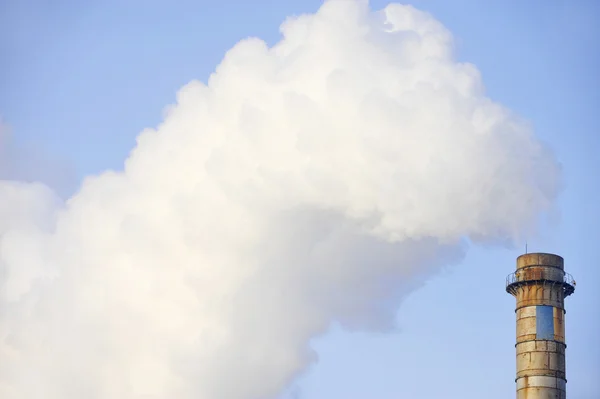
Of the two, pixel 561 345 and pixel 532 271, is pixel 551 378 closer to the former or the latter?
pixel 561 345

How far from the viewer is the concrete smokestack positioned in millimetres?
70500

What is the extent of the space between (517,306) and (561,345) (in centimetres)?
370

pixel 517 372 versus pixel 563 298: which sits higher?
pixel 563 298

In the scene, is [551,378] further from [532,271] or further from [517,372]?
[532,271]

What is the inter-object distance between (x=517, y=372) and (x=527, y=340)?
215 cm

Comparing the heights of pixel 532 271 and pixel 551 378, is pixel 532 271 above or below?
above

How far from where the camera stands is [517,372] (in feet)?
235

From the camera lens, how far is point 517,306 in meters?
72.9

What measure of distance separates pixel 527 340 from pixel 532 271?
14.3 feet

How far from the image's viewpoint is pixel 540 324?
7119 centimetres

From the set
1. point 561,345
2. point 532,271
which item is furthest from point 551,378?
point 532,271

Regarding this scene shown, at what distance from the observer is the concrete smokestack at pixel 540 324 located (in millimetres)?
70500

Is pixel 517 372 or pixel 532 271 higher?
pixel 532 271

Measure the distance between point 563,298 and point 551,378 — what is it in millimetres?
5182
